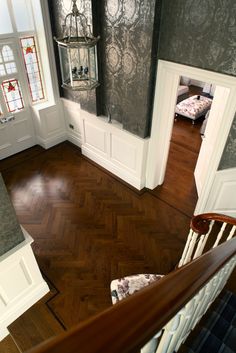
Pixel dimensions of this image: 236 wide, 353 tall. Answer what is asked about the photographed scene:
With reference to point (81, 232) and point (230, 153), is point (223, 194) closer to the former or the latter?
point (230, 153)

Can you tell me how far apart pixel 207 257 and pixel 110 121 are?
12.9 feet

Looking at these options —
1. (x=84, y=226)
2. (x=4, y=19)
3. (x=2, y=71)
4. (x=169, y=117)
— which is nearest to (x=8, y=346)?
(x=84, y=226)

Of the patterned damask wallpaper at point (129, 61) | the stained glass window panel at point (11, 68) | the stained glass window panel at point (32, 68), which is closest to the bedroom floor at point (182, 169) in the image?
the patterned damask wallpaper at point (129, 61)

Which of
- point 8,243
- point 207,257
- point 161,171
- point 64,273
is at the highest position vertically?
point 207,257

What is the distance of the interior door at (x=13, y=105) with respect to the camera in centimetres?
468

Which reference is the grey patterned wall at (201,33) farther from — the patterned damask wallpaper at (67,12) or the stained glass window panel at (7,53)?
the stained glass window panel at (7,53)

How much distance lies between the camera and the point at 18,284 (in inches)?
108

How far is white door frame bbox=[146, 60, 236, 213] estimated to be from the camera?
3.04 m

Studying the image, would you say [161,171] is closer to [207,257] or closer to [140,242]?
[140,242]

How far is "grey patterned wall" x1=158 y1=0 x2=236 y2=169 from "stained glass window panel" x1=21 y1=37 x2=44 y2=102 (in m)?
2.74

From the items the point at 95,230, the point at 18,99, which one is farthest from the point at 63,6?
the point at 95,230

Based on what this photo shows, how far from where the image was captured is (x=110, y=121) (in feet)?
14.9

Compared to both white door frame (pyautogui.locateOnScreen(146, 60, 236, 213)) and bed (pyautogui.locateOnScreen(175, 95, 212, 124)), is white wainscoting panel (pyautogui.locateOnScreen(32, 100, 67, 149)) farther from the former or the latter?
bed (pyautogui.locateOnScreen(175, 95, 212, 124))

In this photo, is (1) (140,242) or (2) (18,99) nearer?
(1) (140,242)
